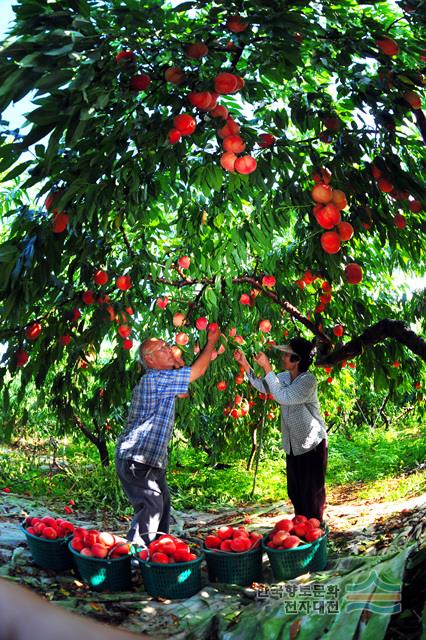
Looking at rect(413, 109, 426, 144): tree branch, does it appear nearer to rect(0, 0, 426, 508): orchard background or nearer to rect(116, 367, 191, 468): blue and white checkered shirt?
rect(0, 0, 426, 508): orchard background

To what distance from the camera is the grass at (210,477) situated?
657cm

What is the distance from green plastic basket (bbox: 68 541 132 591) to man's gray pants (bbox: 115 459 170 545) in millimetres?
308

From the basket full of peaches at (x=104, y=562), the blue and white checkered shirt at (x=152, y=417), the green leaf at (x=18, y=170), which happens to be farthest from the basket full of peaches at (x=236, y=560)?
the green leaf at (x=18, y=170)

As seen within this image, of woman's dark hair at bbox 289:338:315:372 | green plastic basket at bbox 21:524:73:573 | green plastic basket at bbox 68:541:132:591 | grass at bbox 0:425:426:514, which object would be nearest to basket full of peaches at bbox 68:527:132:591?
green plastic basket at bbox 68:541:132:591

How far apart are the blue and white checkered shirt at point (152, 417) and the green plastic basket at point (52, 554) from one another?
1.82 feet

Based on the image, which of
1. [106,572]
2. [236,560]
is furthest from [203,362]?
[106,572]

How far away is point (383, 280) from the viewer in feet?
18.5

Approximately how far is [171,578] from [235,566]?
0.35m

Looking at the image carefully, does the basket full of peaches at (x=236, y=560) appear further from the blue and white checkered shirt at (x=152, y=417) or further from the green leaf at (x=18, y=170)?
the green leaf at (x=18, y=170)

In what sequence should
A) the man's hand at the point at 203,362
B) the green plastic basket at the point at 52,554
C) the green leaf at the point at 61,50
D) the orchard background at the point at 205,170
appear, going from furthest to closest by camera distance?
the man's hand at the point at 203,362 < the green plastic basket at the point at 52,554 < the orchard background at the point at 205,170 < the green leaf at the point at 61,50

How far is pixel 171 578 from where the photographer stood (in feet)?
9.14

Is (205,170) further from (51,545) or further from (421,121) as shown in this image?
(51,545)

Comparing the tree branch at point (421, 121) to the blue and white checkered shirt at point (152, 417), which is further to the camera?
the blue and white checkered shirt at point (152, 417)

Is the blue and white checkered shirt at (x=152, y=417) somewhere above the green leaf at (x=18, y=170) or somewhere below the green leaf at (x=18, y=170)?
below
